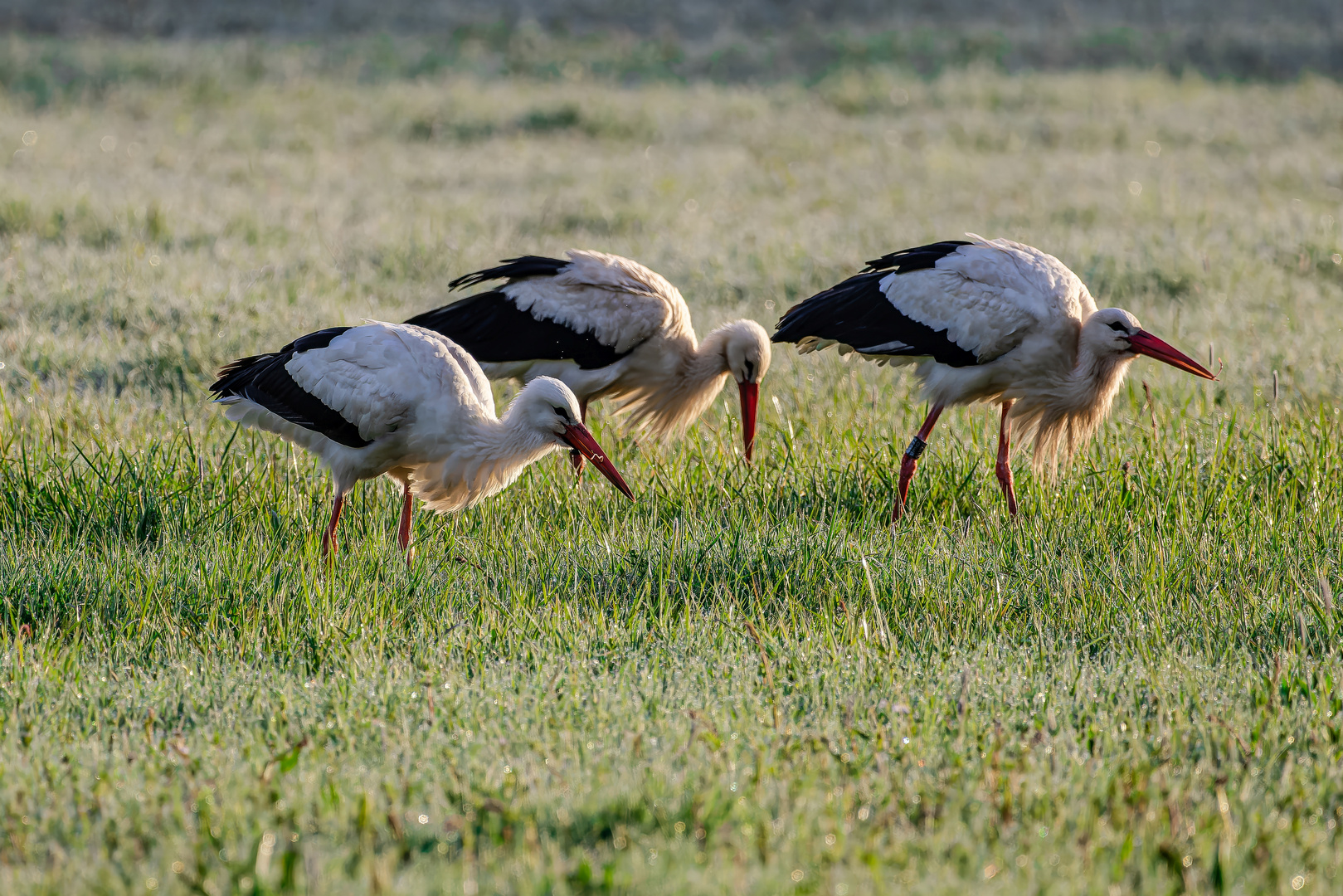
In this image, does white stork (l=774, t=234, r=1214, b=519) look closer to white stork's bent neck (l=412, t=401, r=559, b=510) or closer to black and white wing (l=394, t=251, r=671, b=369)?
black and white wing (l=394, t=251, r=671, b=369)

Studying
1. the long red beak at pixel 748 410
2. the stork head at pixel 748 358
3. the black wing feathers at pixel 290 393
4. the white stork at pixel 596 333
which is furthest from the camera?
the white stork at pixel 596 333

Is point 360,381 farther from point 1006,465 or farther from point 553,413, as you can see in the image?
point 1006,465

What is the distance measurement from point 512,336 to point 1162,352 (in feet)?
9.32

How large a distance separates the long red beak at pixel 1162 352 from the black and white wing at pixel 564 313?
6.91ft

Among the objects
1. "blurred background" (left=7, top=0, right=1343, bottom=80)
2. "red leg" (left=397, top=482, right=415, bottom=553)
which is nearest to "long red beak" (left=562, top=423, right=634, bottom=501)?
"red leg" (left=397, top=482, right=415, bottom=553)

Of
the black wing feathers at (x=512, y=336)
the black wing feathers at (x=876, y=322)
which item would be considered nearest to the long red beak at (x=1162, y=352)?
the black wing feathers at (x=876, y=322)

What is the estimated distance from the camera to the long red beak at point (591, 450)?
13.7 feet

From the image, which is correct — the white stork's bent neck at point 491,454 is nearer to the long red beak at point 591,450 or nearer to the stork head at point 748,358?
the long red beak at point 591,450

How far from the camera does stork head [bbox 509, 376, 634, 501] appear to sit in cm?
430

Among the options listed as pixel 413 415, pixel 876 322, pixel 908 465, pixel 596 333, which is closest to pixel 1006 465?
pixel 908 465

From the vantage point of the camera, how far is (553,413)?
433 centimetres

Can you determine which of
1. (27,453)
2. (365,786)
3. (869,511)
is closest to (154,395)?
(27,453)

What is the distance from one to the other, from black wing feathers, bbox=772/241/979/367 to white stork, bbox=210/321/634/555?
61.3 inches

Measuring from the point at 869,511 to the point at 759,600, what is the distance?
94 cm
